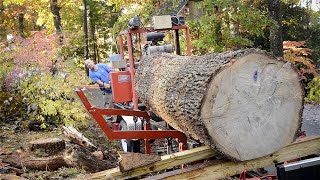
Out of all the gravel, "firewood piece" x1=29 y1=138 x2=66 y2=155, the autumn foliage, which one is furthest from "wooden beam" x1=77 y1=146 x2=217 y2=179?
the autumn foliage

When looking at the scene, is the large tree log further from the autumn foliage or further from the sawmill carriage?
the autumn foliage

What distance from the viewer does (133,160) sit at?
378 cm

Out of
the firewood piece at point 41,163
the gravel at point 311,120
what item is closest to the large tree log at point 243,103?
the firewood piece at point 41,163

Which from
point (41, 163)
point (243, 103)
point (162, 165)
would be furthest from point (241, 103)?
point (41, 163)

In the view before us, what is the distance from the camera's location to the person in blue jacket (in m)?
8.34

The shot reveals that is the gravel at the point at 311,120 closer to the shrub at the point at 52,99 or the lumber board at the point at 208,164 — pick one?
the shrub at the point at 52,99

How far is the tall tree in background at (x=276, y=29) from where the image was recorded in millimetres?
10694

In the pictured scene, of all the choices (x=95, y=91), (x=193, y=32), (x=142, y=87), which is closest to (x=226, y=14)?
(x=193, y=32)

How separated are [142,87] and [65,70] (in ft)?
12.6

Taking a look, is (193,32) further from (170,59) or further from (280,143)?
(280,143)

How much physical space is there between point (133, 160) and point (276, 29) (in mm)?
8425

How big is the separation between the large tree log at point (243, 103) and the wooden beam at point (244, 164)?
0.14 metres

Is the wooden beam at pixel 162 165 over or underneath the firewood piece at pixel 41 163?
over

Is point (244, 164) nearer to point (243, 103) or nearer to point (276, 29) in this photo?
point (243, 103)
